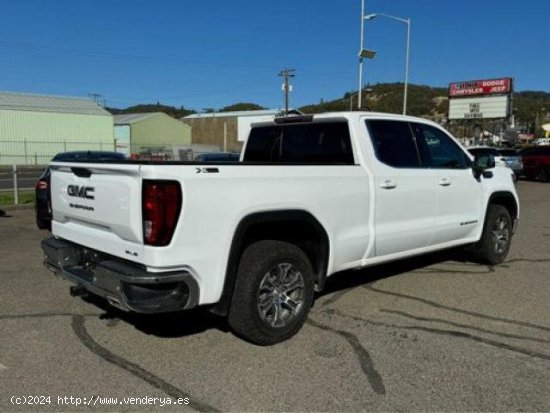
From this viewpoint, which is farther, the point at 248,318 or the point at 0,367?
the point at 248,318

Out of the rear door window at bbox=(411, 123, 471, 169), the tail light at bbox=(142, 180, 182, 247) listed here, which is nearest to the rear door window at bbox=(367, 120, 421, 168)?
the rear door window at bbox=(411, 123, 471, 169)

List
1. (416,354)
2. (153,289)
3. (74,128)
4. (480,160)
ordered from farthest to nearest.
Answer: (74,128)
(480,160)
(416,354)
(153,289)

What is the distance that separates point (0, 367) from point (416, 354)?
3059mm

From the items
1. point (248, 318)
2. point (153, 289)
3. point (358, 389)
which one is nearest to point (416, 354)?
point (358, 389)

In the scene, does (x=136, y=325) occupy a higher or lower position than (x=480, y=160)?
lower

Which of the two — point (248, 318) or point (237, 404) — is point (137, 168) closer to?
point (248, 318)

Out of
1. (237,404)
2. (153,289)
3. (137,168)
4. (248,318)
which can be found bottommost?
(237,404)

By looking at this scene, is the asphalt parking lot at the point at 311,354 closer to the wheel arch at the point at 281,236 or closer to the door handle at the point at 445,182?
the wheel arch at the point at 281,236

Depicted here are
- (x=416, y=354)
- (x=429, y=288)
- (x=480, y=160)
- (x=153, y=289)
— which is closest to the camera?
(x=153, y=289)

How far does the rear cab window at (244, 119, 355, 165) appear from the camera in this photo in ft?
18.5

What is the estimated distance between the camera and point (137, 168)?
3.90 metres

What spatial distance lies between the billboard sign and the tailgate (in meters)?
56.5

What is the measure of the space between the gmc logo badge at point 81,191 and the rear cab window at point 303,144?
5.74 feet

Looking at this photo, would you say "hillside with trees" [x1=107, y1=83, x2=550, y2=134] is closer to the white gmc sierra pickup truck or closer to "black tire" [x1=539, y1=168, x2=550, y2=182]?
"black tire" [x1=539, y1=168, x2=550, y2=182]
